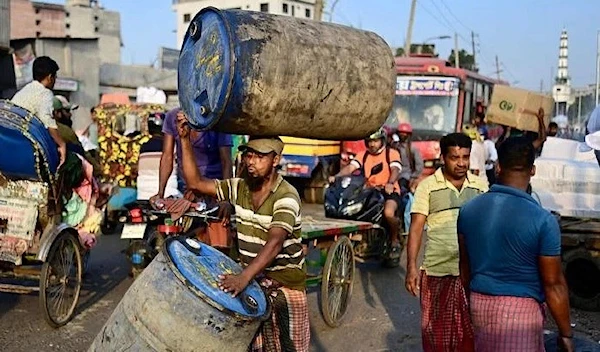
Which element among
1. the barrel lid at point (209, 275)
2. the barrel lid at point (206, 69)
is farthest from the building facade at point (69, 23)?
the barrel lid at point (209, 275)

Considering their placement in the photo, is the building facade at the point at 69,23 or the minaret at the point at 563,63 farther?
the minaret at the point at 563,63

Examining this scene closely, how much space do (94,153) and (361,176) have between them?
4435 millimetres

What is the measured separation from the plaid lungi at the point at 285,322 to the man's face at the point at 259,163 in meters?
0.56

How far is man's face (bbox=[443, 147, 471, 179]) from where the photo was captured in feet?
14.6

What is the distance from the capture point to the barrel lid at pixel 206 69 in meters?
3.32

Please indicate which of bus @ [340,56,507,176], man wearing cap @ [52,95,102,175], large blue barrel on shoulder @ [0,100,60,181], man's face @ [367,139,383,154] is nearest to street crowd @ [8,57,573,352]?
large blue barrel on shoulder @ [0,100,60,181]

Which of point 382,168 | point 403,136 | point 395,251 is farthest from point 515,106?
point 395,251

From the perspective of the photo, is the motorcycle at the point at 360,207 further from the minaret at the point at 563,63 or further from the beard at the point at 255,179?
the minaret at the point at 563,63

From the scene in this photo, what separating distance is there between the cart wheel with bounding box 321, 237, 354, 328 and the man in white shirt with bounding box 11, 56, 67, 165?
2414mm

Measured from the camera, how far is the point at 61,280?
597cm

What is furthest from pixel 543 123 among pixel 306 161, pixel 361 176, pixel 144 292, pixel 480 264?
pixel 144 292

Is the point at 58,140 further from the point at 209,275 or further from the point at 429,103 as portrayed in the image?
the point at 429,103

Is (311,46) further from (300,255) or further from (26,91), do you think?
(26,91)

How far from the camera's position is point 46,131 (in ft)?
19.4
